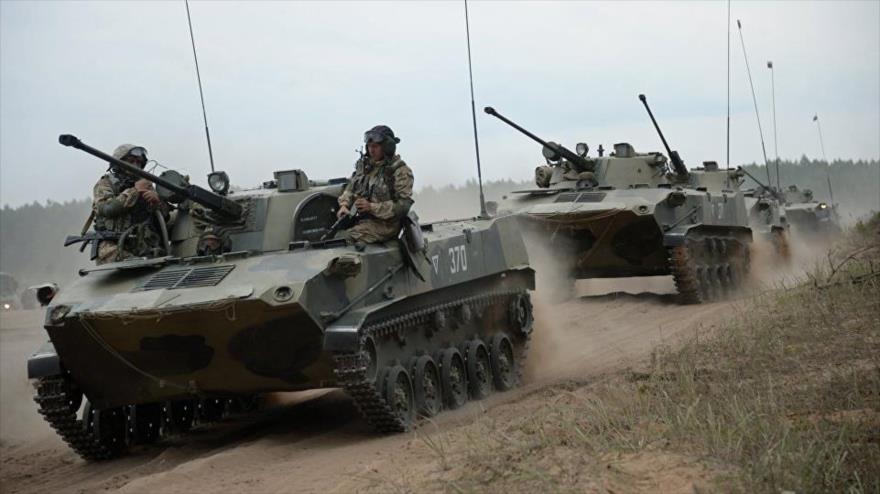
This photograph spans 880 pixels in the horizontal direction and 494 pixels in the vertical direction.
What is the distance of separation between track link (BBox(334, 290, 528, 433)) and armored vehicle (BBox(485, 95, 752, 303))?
716cm

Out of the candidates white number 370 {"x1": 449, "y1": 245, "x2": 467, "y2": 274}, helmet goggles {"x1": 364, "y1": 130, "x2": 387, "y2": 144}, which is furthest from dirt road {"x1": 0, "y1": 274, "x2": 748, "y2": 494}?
helmet goggles {"x1": 364, "y1": 130, "x2": 387, "y2": 144}

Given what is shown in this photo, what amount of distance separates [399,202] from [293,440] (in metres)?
2.20

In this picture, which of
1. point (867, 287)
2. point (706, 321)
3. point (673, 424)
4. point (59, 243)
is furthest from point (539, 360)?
point (59, 243)

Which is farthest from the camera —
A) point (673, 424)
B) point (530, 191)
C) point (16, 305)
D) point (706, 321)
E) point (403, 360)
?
point (16, 305)

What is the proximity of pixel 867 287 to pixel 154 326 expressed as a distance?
7699mm

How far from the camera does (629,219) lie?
18.5m

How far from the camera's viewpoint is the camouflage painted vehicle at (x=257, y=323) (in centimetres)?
998

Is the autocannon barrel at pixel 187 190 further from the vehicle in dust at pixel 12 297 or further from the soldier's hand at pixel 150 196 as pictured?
the vehicle in dust at pixel 12 297

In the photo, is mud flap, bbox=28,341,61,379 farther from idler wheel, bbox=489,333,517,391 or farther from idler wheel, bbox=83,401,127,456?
idler wheel, bbox=489,333,517,391

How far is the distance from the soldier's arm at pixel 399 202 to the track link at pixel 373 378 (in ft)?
2.85

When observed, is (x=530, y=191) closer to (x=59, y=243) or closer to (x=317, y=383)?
(x=317, y=383)

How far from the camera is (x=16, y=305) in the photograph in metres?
34.6

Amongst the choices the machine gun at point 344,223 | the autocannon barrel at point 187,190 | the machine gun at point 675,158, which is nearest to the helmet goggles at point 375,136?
the machine gun at point 344,223

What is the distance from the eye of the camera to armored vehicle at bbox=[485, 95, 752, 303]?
18.6 metres
